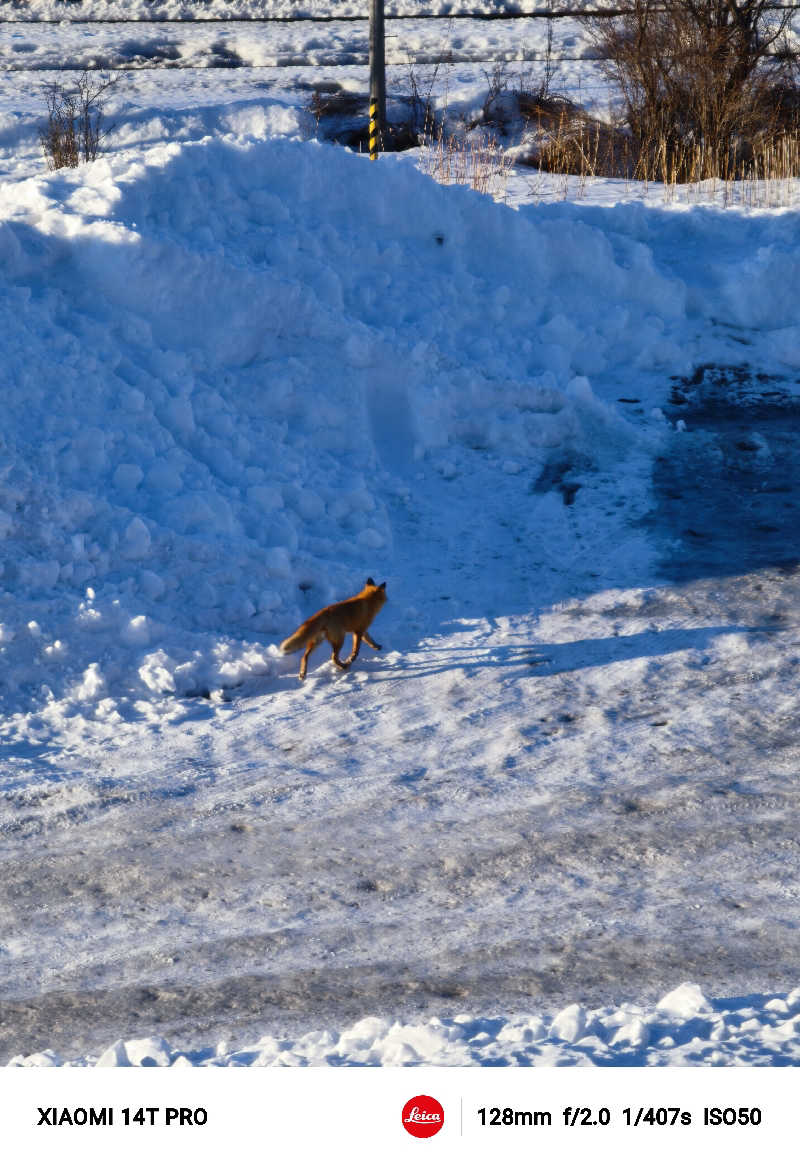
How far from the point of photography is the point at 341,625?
660 cm

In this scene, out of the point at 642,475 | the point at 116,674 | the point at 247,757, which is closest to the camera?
the point at 247,757

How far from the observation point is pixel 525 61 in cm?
2267

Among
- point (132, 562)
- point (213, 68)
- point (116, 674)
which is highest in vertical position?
point (213, 68)

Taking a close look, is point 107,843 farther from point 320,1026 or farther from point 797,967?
point 797,967

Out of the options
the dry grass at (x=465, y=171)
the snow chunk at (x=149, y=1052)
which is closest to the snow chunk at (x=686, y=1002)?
the snow chunk at (x=149, y=1052)

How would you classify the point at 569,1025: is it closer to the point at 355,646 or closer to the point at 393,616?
the point at 355,646

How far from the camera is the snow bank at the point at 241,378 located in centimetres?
691

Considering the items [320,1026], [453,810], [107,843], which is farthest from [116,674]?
[320,1026]

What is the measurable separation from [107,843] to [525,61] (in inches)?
812

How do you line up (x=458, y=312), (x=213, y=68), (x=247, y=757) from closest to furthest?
1. (x=247, y=757)
2. (x=458, y=312)
3. (x=213, y=68)

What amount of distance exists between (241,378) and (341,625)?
2.77 meters

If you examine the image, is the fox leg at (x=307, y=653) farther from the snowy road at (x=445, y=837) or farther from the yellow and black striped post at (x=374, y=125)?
the yellow and black striped post at (x=374, y=125)
